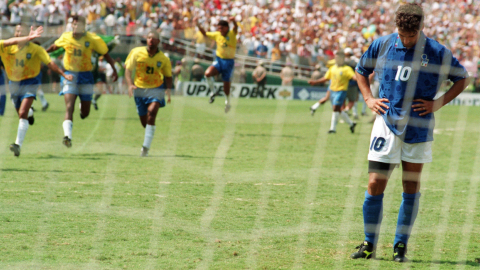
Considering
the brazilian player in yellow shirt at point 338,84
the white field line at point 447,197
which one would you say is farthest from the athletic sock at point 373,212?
the brazilian player in yellow shirt at point 338,84

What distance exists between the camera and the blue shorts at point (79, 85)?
962 cm

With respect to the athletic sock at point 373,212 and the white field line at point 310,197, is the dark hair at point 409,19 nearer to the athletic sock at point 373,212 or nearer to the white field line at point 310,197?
the athletic sock at point 373,212

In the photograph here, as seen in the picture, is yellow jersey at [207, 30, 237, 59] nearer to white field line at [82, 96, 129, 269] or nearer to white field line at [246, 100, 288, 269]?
white field line at [246, 100, 288, 269]

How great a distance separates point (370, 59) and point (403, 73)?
286 mm

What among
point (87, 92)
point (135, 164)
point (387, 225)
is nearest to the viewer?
point (387, 225)

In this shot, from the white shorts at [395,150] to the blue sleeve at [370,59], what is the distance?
44 centimetres

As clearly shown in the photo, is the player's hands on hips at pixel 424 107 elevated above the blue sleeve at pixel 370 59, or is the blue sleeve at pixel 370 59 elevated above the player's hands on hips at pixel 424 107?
the blue sleeve at pixel 370 59

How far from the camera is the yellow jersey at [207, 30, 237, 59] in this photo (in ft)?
46.6

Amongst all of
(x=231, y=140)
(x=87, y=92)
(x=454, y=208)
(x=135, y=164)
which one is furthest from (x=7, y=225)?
(x=231, y=140)

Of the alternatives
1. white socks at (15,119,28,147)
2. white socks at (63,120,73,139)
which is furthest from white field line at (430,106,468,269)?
white socks at (15,119,28,147)

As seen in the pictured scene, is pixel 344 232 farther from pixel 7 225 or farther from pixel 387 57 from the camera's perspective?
pixel 7 225

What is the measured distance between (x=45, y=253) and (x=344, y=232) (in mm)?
2470

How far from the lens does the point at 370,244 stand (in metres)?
4.33

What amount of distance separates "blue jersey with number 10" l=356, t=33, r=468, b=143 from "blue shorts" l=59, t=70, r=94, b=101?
21.3ft
